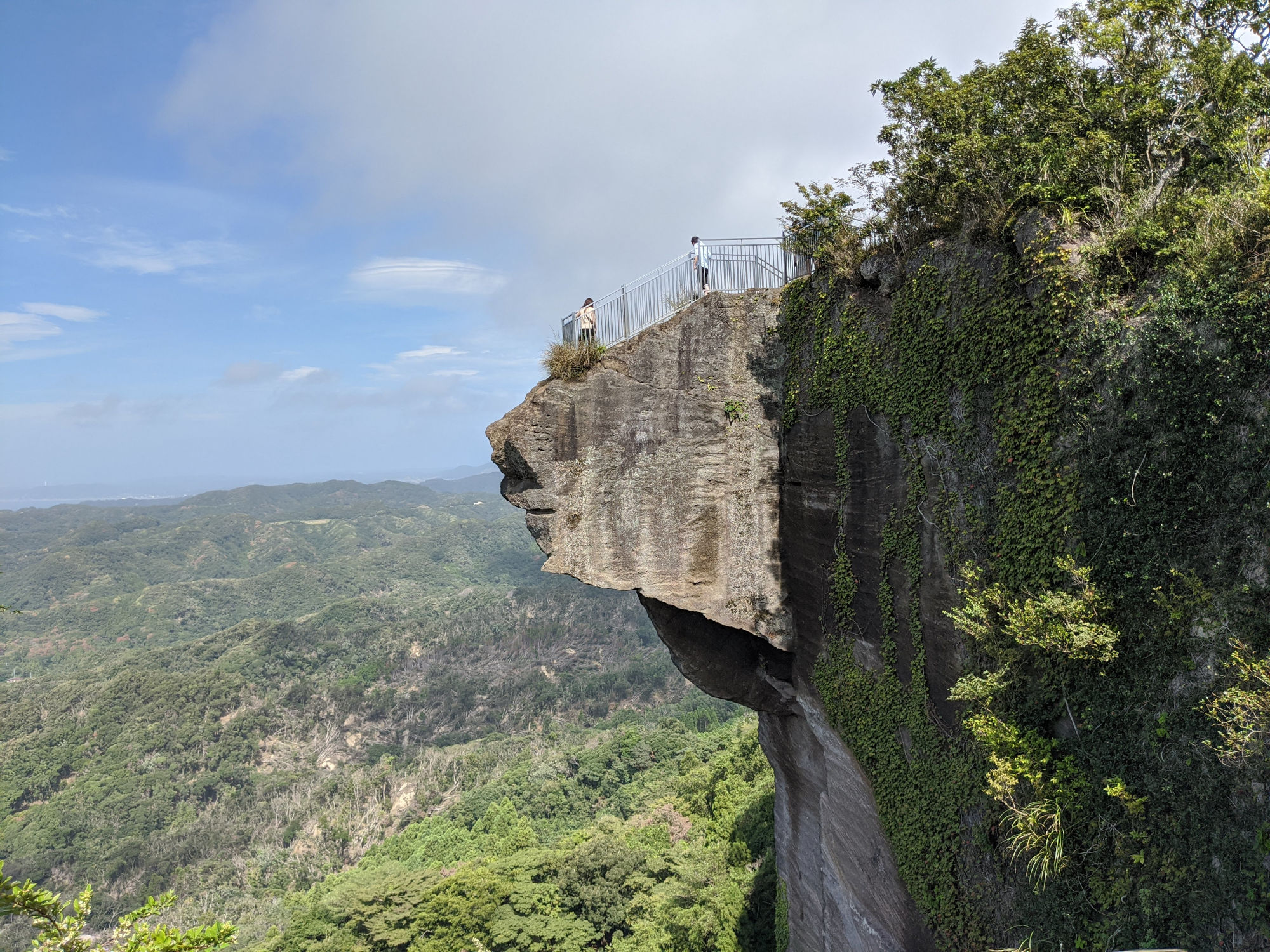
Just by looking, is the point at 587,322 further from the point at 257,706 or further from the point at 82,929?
the point at 257,706

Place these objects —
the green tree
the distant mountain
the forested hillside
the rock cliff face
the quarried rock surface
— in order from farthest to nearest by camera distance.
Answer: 1. the distant mountain
2. the forested hillside
3. the quarried rock surface
4. the rock cliff face
5. the green tree

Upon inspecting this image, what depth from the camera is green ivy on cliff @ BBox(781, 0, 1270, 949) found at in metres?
4.89

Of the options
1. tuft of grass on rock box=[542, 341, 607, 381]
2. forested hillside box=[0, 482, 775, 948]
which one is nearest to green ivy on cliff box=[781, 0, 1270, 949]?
tuft of grass on rock box=[542, 341, 607, 381]

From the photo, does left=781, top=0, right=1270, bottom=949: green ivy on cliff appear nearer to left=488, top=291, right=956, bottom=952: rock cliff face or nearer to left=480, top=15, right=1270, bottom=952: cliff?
left=480, top=15, right=1270, bottom=952: cliff

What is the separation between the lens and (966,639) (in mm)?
7309

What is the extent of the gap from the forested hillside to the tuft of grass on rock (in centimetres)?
1669

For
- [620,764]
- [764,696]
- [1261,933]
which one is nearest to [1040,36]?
[1261,933]

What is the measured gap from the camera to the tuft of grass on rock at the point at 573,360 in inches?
438

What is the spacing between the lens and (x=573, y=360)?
1111 cm

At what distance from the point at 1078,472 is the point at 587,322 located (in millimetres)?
8094

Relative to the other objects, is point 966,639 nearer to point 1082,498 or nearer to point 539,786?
point 1082,498

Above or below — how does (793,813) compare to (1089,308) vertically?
below

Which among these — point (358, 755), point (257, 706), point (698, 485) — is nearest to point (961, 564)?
point (698, 485)

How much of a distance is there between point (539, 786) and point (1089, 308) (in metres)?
50.7
